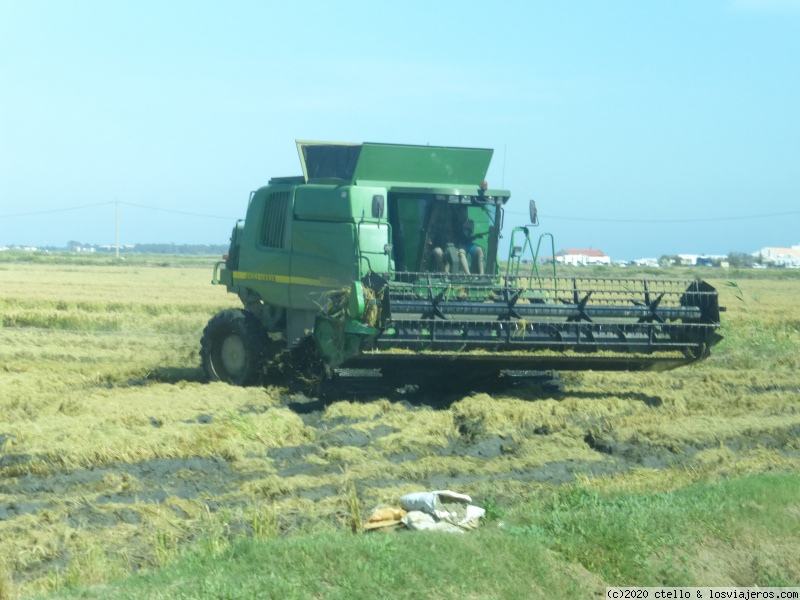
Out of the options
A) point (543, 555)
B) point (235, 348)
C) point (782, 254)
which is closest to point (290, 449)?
point (235, 348)

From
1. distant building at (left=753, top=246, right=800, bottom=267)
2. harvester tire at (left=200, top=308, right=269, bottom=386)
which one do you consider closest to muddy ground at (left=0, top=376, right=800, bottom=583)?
harvester tire at (left=200, top=308, right=269, bottom=386)

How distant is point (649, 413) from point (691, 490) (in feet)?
15.1

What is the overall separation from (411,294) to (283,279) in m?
2.55

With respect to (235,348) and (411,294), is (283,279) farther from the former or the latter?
(411,294)

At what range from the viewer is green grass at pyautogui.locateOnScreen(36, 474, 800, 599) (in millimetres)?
5359

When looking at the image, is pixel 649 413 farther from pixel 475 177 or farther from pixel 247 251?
pixel 247 251

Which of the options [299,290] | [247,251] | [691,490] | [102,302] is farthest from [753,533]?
[102,302]

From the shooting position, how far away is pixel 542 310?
12.2 meters

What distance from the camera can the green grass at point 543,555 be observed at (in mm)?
5359

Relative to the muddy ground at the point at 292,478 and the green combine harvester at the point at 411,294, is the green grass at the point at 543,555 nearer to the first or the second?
the muddy ground at the point at 292,478

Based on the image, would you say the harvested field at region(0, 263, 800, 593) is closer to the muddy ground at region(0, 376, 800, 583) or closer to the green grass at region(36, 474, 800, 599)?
the muddy ground at region(0, 376, 800, 583)

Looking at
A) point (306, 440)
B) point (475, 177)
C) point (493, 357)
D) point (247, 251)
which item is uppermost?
point (475, 177)

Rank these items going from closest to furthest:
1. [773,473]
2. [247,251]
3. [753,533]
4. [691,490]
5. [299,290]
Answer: [753,533]
[691,490]
[773,473]
[299,290]
[247,251]

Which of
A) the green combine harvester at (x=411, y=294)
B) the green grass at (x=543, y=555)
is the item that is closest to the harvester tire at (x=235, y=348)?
the green combine harvester at (x=411, y=294)
